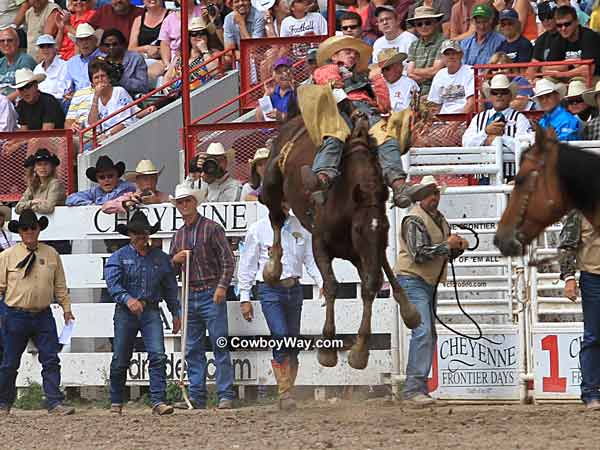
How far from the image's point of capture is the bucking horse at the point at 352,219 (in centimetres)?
1045

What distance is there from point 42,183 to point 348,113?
4.76 metres

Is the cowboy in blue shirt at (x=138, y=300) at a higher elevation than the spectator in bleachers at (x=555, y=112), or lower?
lower

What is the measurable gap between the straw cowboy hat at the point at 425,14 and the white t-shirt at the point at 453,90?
88cm

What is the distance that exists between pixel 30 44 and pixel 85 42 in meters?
2.02

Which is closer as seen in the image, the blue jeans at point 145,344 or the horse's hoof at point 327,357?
the horse's hoof at point 327,357

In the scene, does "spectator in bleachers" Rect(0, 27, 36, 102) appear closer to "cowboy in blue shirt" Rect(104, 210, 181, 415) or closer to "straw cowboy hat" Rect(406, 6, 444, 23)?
"straw cowboy hat" Rect(406, 6, 444, 23)

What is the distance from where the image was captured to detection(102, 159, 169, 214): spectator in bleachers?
1380 centimetres

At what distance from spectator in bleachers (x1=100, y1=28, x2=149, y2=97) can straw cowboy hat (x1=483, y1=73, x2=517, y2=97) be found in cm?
507

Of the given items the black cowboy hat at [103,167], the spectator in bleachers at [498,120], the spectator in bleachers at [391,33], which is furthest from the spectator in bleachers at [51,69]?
the spectator in bleachers at [498,120]

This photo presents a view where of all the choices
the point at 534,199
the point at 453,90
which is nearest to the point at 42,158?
the point at 453,90

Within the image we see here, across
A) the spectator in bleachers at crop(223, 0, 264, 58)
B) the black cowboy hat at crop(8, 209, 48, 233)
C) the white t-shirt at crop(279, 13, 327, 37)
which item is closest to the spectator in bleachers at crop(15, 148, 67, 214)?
the black cowboy hat at crop(8, 209, 48, 233)

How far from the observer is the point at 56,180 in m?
14.5

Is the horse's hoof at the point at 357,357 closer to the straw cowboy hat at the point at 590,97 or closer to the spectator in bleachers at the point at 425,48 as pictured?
the straw cowboy hat at the point at 590,97

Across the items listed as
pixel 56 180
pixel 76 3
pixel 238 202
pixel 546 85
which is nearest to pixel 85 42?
pixel 76 3
